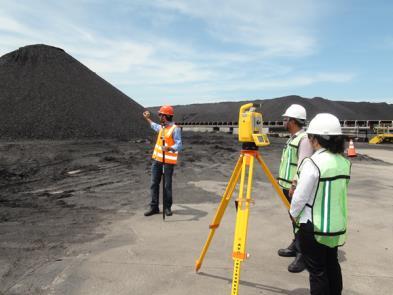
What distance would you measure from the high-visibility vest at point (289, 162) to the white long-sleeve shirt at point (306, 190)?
1.43m

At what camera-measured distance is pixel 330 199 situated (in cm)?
280

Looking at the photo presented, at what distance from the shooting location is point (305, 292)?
147 inches

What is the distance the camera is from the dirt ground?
465cm

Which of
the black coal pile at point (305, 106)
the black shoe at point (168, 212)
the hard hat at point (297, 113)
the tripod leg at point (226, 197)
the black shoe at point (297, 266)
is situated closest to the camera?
the tripod leg at point (226, 197)

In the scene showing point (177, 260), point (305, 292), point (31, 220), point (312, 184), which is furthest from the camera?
point (31, 220)

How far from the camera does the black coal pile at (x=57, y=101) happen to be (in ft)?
90.7

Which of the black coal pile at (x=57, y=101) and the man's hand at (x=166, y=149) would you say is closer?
the man's hand at (x=166, y=149)

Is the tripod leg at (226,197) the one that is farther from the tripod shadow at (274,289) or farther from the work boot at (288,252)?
the work boot at (288,252)

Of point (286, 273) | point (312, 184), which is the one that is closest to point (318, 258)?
point (312, 184)

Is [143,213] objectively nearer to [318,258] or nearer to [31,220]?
[31,220]

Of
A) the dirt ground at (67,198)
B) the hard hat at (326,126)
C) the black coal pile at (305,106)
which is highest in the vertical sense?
the black coal pile at (305,106)

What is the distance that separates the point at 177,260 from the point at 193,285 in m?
0.69

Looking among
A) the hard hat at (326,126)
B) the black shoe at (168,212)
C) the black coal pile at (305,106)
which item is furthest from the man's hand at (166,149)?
the black coal pile at (305,106)

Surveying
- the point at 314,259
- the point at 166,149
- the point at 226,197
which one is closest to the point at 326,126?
the point at 314,259
